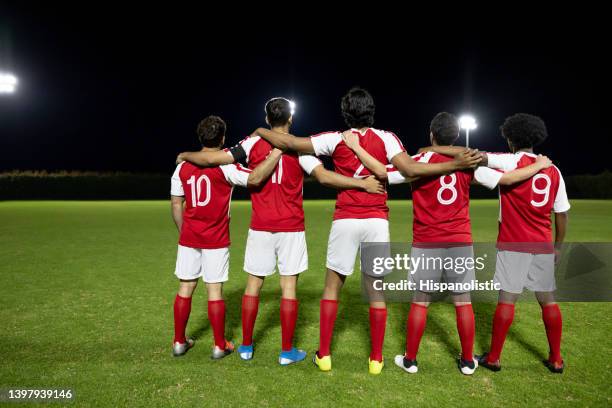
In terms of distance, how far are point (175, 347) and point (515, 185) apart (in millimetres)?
3406

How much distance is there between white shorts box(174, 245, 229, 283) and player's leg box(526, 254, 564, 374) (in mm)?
2717

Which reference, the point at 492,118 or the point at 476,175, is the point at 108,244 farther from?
the point at 492,118

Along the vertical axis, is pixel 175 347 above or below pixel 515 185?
below

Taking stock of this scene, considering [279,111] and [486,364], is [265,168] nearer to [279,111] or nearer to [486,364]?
[279,111]

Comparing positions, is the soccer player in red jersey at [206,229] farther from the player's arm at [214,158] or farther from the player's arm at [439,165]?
the player's arm at [439,165]

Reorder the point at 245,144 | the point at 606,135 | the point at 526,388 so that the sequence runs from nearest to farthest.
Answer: the point at 526,388
the point at 245,144
the point at 606,135

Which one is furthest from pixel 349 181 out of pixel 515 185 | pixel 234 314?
pixel 234 314


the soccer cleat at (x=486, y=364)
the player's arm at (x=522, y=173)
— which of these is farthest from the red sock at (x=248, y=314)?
the player's arm at (x=522, y=173)

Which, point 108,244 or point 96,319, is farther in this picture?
point 108,244

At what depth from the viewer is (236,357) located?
4.15 metres

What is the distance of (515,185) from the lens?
12.2ft

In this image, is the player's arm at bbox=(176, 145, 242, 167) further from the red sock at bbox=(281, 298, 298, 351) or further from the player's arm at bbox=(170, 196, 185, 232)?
the red sock at bbox=(281, 298, 298, 351)

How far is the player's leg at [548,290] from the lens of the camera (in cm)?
374

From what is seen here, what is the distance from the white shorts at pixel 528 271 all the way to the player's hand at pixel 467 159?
0.93m
